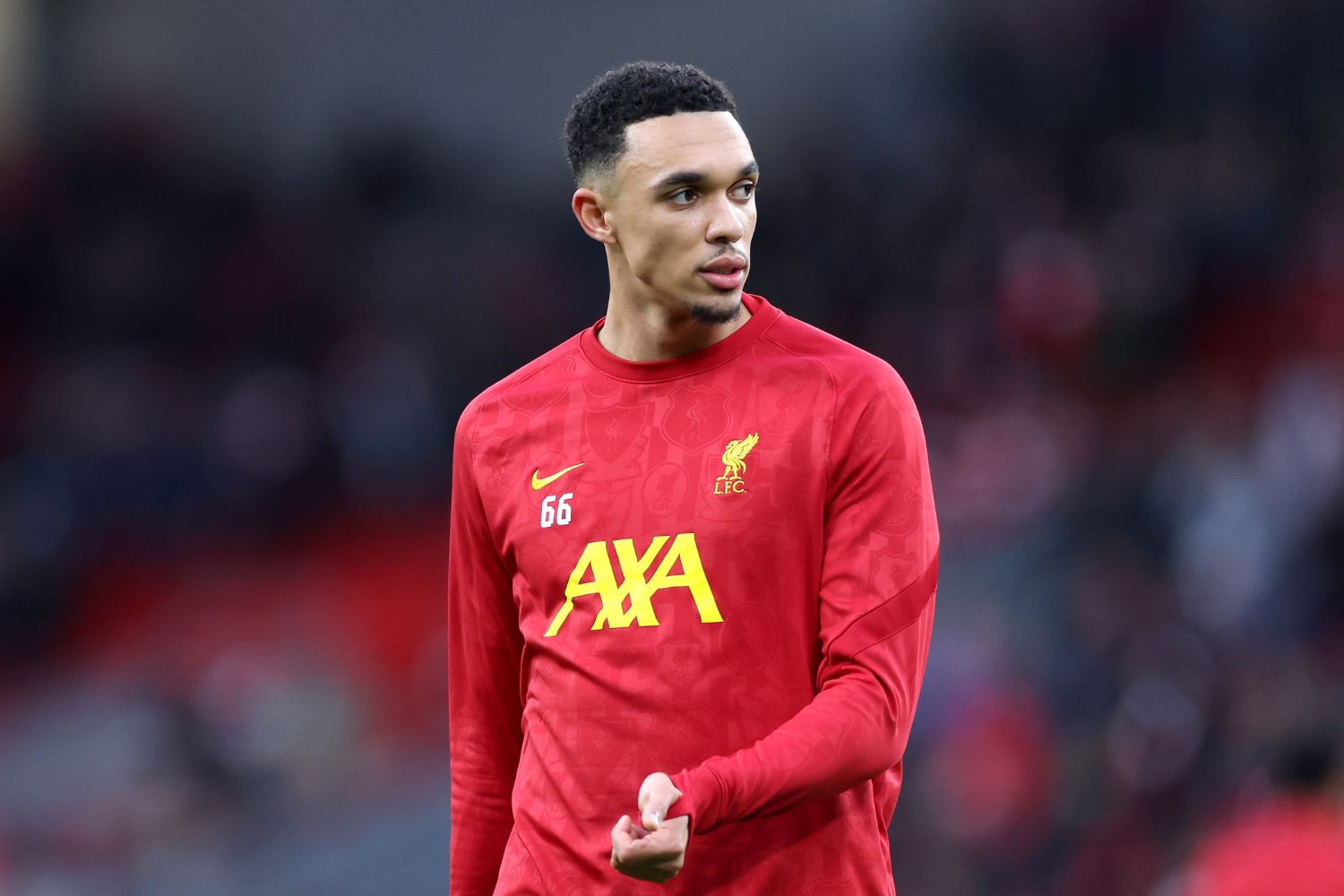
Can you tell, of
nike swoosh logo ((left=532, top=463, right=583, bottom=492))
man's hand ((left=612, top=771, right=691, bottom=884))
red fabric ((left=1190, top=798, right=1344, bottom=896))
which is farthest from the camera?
red fabric ((left=1190, top=798, right=1344, bottom=896))

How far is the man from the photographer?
8.34 feet

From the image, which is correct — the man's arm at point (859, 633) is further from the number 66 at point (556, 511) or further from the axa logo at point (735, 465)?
the number 66 at point (556, 511)

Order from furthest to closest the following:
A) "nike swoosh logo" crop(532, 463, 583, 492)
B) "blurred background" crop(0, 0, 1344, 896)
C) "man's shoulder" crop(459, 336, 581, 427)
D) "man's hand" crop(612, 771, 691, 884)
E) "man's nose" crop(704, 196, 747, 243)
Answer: "blurred background" crop(0, 0, 1344, 896) → "man's shoulder" crop(459, 336, 581, 427) → "nike swoosh logo" crop(532, 463, 583, 492) → "man's nose" crop(704, 196, 747, 243) → "man's hand" crop(612, 771, 691, 884)

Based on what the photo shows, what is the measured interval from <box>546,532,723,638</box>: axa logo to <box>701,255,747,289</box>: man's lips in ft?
1.28

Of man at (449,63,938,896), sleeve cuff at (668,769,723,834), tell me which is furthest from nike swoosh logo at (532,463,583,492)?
sleeve cuff at (668,769,723,834)

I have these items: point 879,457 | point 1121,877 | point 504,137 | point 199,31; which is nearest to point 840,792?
point 879,457

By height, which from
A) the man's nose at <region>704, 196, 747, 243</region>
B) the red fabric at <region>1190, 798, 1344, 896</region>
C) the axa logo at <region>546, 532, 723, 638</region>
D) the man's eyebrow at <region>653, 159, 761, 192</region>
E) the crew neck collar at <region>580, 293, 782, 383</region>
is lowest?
the red fabric at <region>1190, 798, 1344, 896</region>

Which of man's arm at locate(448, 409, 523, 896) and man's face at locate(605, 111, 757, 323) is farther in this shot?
man's arm at locate(448, 409, 523, 896)

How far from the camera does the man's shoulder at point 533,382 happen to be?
2.88 m

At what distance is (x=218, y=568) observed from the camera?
1038 centimetres

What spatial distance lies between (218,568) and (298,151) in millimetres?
4057

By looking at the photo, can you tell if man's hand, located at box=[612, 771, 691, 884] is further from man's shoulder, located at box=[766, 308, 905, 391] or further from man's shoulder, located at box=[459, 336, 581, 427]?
man's shoulder, located at box=[459, 336, 581, 427]

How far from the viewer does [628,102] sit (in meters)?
2.74

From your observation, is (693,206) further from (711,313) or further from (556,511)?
(556,511)
